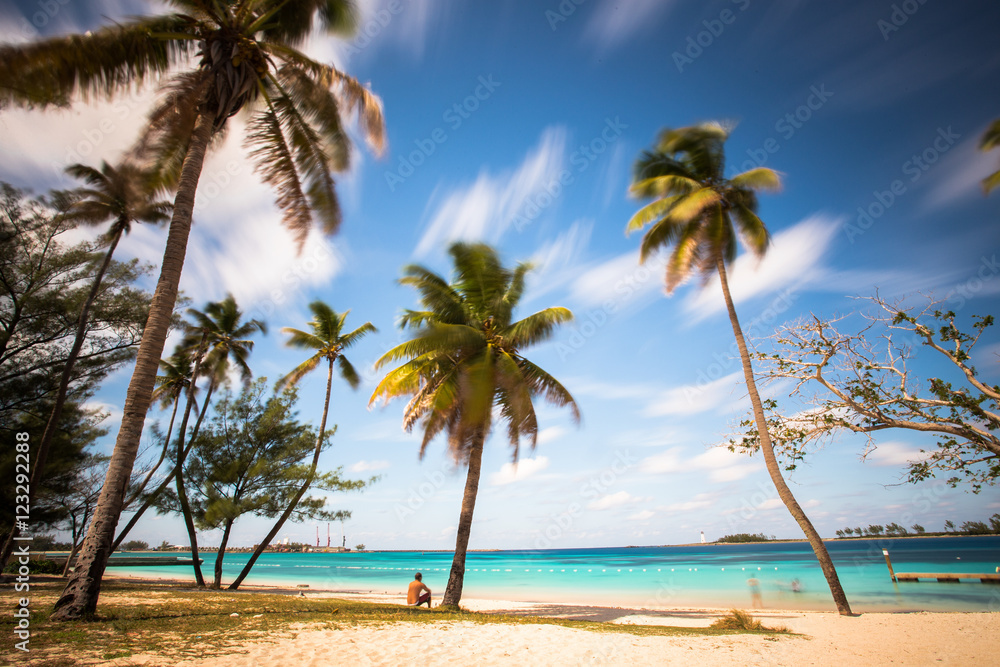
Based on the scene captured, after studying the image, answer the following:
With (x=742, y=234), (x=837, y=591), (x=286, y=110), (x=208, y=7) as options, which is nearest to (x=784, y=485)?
(x=837, y=591)

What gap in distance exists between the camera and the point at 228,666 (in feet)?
15.0

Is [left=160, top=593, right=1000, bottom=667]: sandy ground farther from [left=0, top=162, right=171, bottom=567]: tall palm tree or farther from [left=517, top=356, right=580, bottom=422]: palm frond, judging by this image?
[left=0, top=162, right=171, bottom=567]: tall palm tree

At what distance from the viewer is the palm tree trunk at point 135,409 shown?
6.12m

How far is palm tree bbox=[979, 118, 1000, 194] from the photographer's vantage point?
9.31 meters

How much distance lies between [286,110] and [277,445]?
52.7 feet

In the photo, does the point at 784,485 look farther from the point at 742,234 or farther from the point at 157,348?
the point at 157,348

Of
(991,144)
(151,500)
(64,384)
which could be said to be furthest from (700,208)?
(151,500)

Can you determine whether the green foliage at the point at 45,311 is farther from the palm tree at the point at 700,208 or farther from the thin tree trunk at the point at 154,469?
the palm tree at the point at 700,208

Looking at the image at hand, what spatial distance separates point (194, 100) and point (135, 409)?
19.0 ft

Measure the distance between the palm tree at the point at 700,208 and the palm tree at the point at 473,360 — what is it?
14.6 ft

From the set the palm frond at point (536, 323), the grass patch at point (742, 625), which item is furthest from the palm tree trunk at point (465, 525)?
the grass patch at point (742, 625)

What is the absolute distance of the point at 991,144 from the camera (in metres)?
9.53

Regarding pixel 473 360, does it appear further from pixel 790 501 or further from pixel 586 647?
pixel 790 501

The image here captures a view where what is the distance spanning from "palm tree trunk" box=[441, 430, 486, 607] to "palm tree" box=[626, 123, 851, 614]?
821cm
